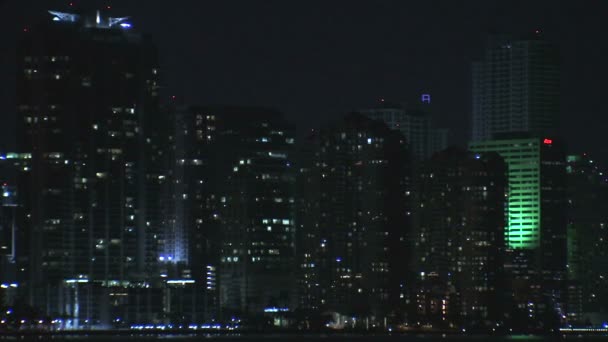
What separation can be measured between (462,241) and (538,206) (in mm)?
15948

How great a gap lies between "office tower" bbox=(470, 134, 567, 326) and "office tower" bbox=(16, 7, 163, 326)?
34.2m

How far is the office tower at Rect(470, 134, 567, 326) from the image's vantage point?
12988 cm

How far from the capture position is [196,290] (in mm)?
114562

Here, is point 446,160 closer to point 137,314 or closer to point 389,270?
point 389,270

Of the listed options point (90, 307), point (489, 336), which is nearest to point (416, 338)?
point (489, 336)

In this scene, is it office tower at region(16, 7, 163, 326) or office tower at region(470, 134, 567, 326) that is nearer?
office tower at region(16, 7, 163, 326)

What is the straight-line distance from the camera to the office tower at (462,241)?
120 m

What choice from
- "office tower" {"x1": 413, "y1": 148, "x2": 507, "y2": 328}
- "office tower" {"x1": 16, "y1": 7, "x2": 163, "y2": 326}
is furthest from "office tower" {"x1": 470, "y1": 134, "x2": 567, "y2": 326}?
"office tower" {"x1": 16, "y1": 7, "x2": 163, "y2": 326}

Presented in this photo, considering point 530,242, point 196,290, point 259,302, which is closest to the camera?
point 196,290

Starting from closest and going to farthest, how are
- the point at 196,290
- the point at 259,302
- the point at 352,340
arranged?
the point at 352,340, the point at 196,290, the point at 259,302

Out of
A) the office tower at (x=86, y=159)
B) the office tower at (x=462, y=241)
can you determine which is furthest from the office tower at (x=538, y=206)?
the office tower at (x=86, y=159)

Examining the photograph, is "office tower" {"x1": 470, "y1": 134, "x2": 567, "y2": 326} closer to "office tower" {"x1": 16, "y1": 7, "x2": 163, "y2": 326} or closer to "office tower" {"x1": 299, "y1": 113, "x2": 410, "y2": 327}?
"office tower" {"x1": 299, "y1": 113, "x2": 410, "y2": 327}

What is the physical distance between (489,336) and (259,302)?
19652 millimetres

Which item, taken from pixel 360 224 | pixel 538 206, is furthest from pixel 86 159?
pixel 538 206
